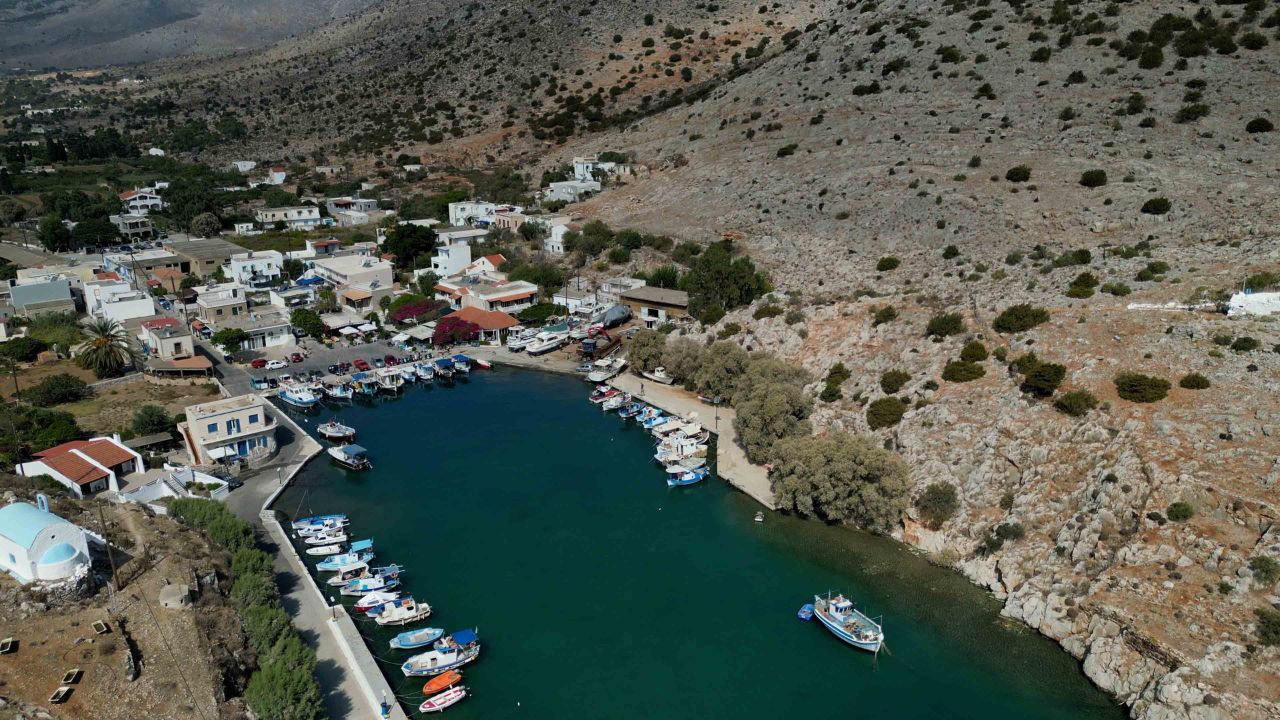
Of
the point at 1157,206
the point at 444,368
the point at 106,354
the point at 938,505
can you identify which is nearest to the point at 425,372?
the point at 444,368

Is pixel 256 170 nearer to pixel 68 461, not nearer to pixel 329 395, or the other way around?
pixel 329 395

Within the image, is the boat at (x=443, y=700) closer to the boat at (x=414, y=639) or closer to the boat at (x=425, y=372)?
the boat at (x=414, y=639)

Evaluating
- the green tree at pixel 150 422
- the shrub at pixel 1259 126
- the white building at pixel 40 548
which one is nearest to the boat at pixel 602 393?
the green tree at pixel 150 422

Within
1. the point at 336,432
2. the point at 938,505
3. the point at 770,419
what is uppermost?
the point at 770,419

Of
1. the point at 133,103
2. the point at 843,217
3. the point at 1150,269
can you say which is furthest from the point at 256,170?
the point at 1150,269

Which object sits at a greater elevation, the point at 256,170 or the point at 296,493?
the point at 256,170

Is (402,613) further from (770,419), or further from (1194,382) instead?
(1194,382)
